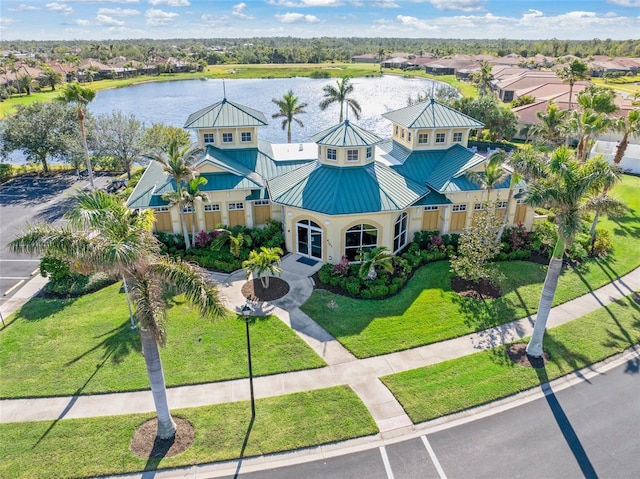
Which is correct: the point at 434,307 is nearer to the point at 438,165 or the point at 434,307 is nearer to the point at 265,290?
the point at 265,290

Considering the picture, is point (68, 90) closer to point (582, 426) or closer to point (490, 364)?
point (490, 364)

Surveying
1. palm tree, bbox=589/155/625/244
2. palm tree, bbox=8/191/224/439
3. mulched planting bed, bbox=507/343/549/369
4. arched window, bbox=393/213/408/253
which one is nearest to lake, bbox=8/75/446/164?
arched window, bbox=393/213/408/253

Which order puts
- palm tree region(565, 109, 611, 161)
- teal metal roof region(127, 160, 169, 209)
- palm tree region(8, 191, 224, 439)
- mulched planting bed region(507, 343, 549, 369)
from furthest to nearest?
palm tree region(565, 109, 611, 161) → teal metal roof region(127, 160, 169, 209) → mulched planting bed region(507, 343, 549, 369) → palm tree region(8, 191, 224, 439)

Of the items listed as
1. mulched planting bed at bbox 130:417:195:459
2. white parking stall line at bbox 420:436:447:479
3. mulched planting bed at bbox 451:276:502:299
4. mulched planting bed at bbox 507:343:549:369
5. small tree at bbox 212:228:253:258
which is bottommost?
white parking stall line at bbox 420:436:447:479

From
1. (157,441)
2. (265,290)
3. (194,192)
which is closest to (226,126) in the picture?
(194,192)

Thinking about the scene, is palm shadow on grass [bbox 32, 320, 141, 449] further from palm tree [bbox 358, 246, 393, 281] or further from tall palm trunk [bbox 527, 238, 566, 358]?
tall palm trunk [bbox 527, 238, 566, 358]

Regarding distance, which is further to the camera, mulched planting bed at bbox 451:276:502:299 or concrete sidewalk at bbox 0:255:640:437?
mulched planting bed at bbox 451:276:502:299
